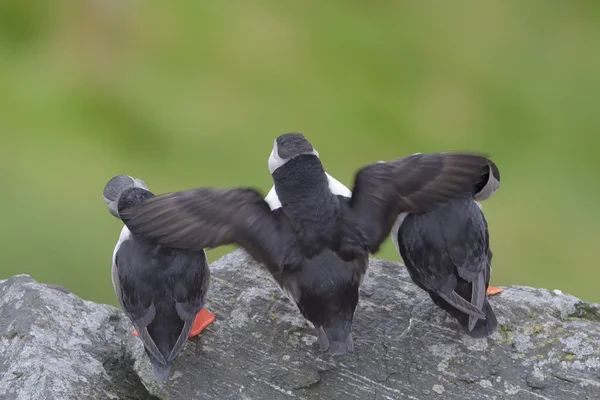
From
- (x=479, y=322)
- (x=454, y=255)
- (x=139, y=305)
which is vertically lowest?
(x=139, y=305)

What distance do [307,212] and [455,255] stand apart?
2.53 feet

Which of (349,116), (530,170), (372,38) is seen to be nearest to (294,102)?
(349,116)

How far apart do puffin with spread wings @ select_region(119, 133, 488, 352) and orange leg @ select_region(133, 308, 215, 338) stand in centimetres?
56

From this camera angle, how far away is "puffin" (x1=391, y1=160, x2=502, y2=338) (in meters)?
3.80

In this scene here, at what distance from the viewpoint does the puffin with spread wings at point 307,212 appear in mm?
3566

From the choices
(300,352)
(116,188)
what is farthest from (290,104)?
(300,352)

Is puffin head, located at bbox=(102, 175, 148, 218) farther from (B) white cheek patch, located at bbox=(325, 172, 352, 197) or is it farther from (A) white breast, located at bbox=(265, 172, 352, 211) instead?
(B) white cheek patch, located at bbox=(325, 172, 352, 197)

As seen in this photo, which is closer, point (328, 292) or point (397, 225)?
point (328, 292)

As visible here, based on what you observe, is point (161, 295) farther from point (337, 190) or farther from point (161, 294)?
point (337, 190)

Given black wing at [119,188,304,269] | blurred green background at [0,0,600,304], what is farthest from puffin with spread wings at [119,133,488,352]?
blurred green background at [0,0,600,304]

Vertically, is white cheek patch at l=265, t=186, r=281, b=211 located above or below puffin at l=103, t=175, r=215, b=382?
above

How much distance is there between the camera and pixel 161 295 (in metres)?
3.76

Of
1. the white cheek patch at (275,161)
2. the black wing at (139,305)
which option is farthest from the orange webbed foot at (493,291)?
the black wing at (139,305)

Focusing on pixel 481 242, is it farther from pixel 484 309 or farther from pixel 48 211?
pixel 48 211
